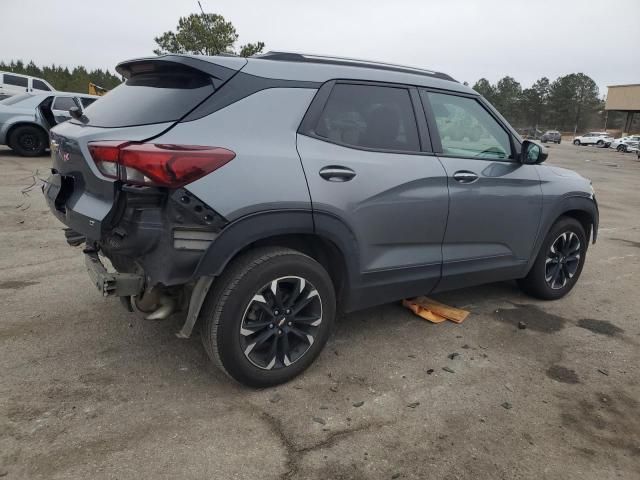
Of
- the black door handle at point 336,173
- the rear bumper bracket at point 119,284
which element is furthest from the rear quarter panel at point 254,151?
the rear bumper bracket at point 119,284

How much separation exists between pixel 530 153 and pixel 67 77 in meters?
71.0

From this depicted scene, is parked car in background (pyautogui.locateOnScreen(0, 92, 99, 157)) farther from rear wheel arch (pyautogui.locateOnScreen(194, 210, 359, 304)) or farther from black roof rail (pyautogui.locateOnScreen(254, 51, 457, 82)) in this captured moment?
rear wheel arch (pyautogui.locateOnScreen(194, 210, 359, 304))

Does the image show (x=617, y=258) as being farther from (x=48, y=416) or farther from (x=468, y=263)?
(x=48, y=416)

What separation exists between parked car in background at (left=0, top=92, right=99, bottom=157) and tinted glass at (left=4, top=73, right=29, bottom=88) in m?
7.82

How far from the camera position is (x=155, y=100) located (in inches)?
108

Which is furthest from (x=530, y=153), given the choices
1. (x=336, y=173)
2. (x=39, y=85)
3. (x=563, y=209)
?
(x=39, y=85)

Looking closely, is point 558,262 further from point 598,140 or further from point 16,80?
point 598,140

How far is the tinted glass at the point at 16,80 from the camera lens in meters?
18.4

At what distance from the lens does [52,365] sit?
3.03m

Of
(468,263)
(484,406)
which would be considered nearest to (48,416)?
(484,406)

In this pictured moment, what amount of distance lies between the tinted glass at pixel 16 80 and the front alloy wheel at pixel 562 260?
20174 mm

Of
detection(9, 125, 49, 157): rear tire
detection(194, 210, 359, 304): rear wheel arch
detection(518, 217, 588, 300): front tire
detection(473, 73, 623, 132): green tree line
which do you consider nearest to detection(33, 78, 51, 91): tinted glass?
detection(9, 125, 49, 157): rear tire

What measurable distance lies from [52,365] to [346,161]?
2.14m

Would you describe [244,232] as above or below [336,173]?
below
